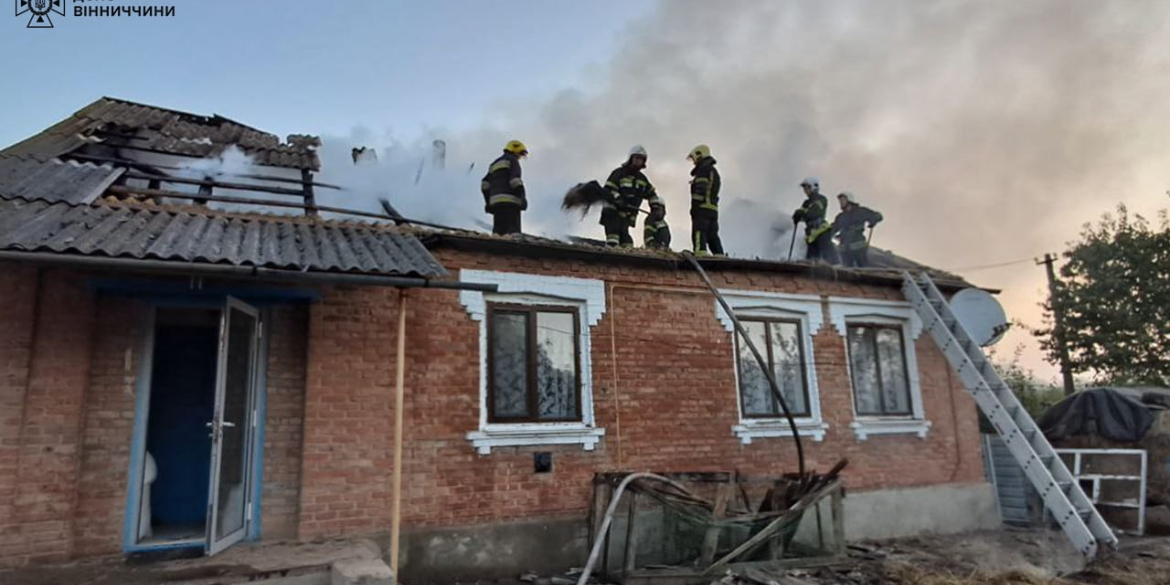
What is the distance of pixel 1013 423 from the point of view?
870 cm

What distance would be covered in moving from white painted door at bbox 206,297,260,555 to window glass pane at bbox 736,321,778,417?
224 inches

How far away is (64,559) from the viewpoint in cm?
545

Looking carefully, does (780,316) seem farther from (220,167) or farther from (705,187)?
(220,167)

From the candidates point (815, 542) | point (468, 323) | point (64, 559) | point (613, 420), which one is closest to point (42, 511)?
point (64, 559)

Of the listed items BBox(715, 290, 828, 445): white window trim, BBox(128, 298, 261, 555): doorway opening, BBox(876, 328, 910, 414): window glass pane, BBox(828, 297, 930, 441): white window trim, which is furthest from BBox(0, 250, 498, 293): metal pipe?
BBox(876, 328, 910, 414): window glass pane

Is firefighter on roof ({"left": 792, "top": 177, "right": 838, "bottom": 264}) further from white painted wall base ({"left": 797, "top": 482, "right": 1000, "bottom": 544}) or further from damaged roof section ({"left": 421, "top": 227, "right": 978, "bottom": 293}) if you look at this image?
white painted wall base ({"left": 797, "top": 482, "right": 1000, "bottom": 544})

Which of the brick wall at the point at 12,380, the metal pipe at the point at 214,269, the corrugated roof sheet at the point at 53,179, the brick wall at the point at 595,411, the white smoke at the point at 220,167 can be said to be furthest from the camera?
the white smoke at the point at 220,167

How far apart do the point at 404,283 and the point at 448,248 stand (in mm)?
1636

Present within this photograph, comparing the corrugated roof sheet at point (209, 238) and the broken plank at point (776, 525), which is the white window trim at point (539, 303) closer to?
the corrugated roof sheet at point (209, 238)

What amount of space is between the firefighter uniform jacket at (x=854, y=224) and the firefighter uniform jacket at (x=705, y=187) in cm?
240

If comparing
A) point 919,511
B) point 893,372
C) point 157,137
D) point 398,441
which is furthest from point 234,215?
point 919,511

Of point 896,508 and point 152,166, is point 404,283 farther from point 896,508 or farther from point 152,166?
point 896,508

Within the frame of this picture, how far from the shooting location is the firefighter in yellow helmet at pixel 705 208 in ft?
37.1

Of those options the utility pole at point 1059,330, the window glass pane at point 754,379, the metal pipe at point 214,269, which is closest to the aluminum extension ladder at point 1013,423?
the window glass pane at point 754,379
